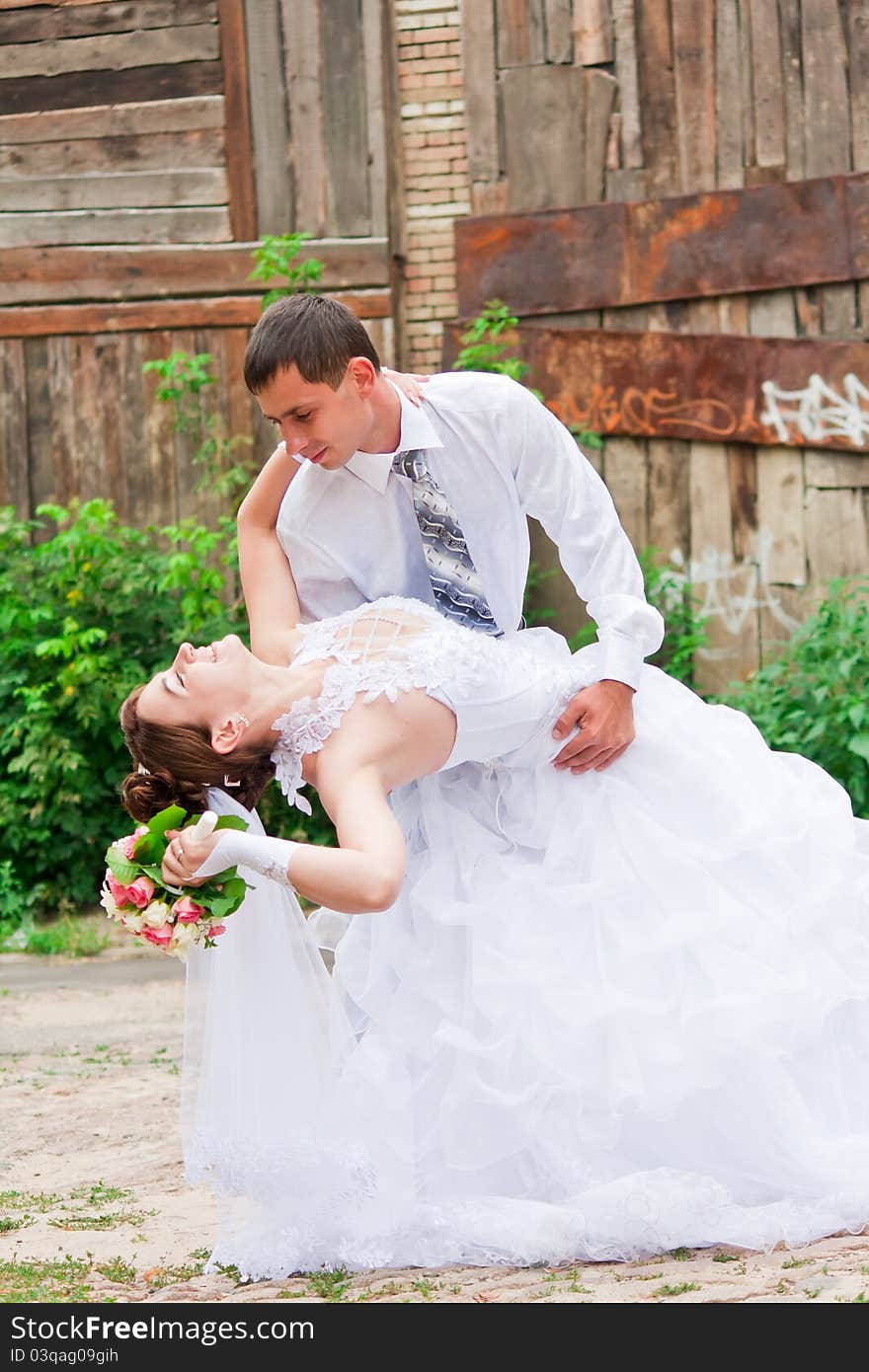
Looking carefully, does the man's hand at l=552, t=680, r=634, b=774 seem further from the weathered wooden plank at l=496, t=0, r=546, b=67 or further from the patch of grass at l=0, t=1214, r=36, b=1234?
the weathered wooden plank at l=496, t=0, r=546, b=67

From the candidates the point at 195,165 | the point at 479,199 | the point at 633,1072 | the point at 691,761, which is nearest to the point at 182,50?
the point at 195,165

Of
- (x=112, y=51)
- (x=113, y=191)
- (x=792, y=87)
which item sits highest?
(x=112, y=51)

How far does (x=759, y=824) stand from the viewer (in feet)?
10.3

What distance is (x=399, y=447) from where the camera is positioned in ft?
10.4

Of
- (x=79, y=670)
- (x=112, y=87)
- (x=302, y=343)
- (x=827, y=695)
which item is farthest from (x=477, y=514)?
(x=112, y=87)

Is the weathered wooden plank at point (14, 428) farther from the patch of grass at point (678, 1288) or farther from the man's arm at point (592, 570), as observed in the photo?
the patch of grass at point (678, 1288)

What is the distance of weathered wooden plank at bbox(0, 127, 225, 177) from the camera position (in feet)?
23.7

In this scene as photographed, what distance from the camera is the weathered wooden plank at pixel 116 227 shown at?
7.23m

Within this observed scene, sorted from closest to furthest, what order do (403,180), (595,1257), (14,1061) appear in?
(595,1257) < (14,1061) < (403,180)

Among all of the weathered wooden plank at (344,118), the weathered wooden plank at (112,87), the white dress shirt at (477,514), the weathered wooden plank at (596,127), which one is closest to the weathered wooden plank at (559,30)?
the weathered wooden plank at (596,127)

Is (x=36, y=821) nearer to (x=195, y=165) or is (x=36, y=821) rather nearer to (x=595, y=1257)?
(x=195, y=165)

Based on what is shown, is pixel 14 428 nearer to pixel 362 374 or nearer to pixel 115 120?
pixel 115 120

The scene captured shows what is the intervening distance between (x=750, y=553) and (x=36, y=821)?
11.5 feet

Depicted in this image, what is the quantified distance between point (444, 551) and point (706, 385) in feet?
12.3
